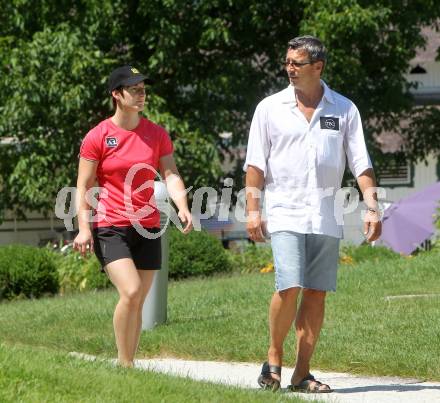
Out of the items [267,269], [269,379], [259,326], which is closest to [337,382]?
[269,379]

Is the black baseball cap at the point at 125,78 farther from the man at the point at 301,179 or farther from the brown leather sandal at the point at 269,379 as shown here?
the brown leather sandal at the point at 269,379

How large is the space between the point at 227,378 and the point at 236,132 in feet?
47.7

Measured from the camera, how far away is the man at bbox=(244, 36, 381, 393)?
7.18m

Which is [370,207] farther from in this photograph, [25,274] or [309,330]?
[25,274]

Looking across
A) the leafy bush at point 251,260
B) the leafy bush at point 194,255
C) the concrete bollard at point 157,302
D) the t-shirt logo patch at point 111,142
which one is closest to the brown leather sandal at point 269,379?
the t-shirt logo patch at point 111,142

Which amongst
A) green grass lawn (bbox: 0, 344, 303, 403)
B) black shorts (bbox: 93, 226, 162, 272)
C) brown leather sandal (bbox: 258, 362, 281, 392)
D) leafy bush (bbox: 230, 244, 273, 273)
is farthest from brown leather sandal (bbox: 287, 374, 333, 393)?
leafy bush (bbox: 230, 244, 273, 273)

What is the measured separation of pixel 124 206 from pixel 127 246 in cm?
25

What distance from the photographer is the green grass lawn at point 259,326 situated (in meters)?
8.68

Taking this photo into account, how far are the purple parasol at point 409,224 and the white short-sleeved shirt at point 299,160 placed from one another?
19107mm

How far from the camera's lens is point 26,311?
542 inches

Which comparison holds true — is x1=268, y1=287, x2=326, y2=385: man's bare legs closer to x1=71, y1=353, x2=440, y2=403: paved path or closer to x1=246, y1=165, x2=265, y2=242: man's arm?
x1=71, y1=353, x2=440, y2=403: paved path

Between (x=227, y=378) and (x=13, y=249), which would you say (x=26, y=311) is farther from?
(x=227, y=378)

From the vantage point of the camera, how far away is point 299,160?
7.16m

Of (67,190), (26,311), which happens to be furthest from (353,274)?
(67,190)
